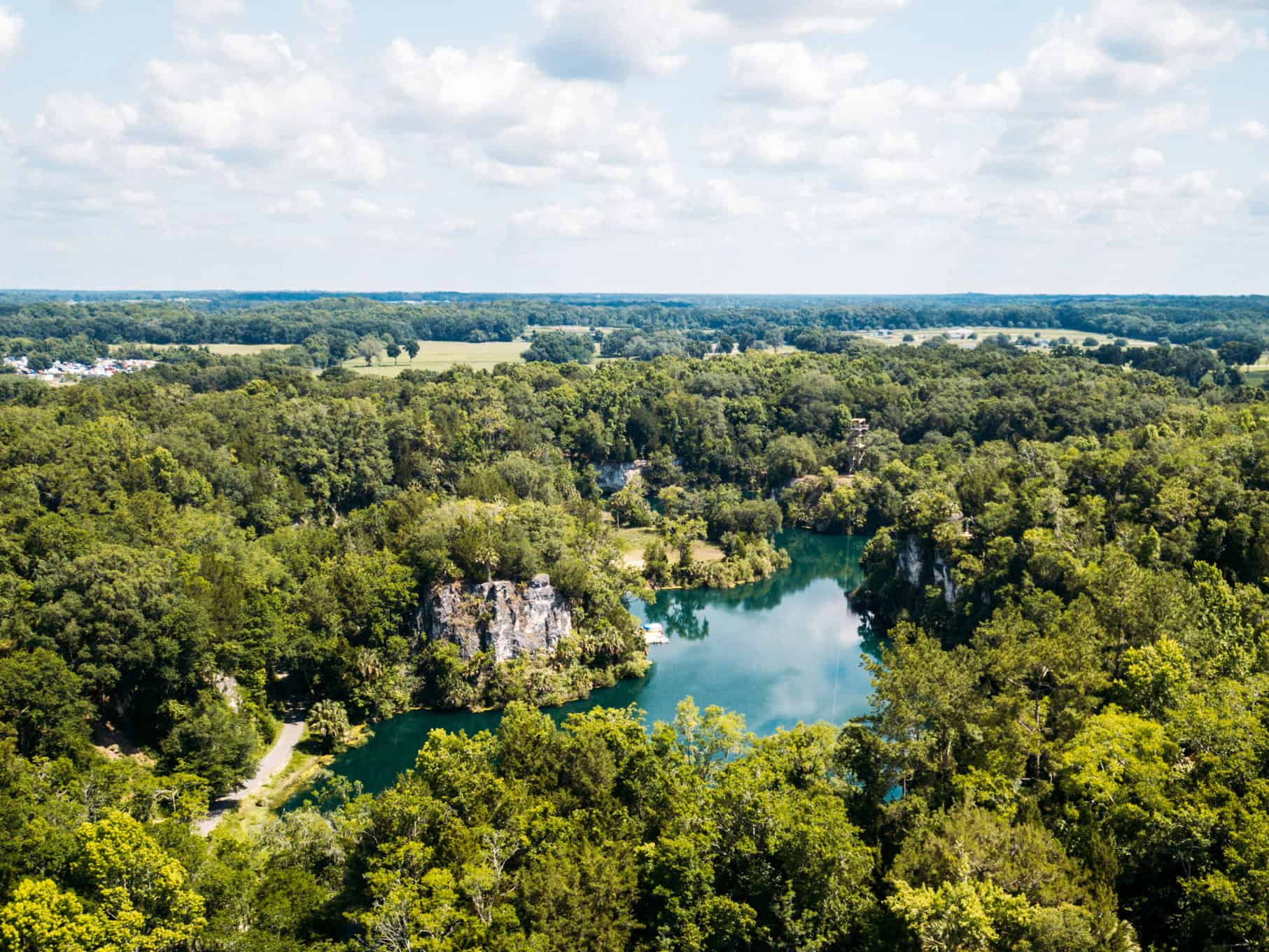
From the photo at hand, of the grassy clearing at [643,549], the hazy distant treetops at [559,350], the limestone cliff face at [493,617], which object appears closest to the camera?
the limestone cliff face at [493,617]

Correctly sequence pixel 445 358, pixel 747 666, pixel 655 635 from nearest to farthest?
pixel 747 666, pixel 655 635, pixel 445 358

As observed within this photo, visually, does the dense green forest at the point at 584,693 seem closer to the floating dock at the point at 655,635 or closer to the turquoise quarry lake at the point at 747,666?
the turquoise quarry lake at the point at 747,666

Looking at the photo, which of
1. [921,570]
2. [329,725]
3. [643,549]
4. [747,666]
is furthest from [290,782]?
[643,549]

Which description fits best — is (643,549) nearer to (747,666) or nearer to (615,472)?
(615,472)

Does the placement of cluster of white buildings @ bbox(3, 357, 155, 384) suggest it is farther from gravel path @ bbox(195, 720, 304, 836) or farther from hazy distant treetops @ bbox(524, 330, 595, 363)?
gravel path @ bbox(195, 720, 304, 836)

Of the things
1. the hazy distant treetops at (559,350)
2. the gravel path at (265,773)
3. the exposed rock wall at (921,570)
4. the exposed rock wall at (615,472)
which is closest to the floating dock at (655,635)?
the exposed rock wall at (921,570)

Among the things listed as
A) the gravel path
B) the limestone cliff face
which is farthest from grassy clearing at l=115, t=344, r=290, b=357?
the gravel path
